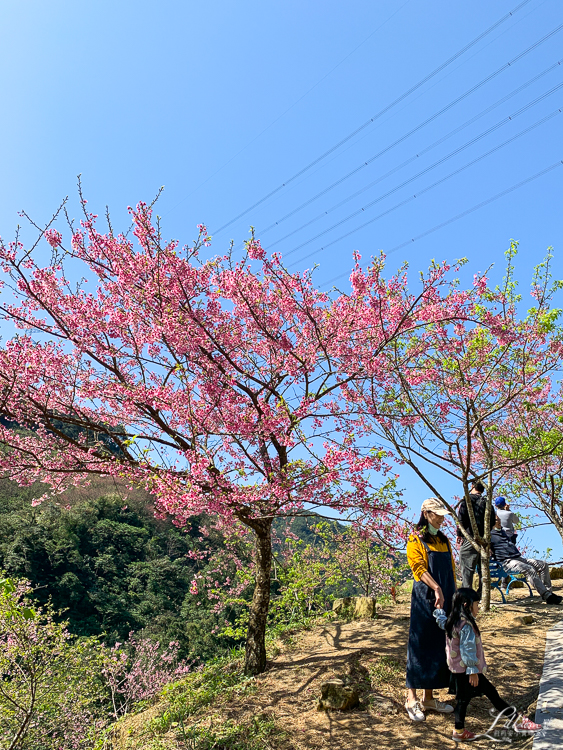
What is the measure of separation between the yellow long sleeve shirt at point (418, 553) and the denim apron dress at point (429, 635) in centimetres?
4

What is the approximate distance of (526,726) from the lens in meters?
3.27

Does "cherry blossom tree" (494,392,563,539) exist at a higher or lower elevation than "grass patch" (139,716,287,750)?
higher

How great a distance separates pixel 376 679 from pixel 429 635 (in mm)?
1680

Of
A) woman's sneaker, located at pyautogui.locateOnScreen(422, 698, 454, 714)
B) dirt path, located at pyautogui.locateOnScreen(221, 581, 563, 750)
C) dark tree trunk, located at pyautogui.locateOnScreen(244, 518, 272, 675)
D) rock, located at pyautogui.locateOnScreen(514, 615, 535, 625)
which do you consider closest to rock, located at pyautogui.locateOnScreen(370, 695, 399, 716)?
dirt path, located at pyautogui.locateOnScreen(221, 581, 563, 750)

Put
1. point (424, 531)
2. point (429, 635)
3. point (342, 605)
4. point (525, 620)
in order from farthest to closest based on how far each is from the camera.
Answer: point (342, 605), point (525, 620), point (424, 531), point (429, 635)

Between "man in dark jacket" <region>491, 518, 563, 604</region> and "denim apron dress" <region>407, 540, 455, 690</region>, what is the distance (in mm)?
3795

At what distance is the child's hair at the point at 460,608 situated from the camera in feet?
11.8

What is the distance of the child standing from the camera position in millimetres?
3482

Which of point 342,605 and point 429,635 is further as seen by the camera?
point 342,605

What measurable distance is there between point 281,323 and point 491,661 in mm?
4789

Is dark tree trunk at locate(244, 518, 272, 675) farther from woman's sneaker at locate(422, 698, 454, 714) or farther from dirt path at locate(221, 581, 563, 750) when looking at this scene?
woman's sneaker at locate(422, 698, 454, 714)

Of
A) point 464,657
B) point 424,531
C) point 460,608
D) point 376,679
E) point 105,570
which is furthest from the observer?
point 105,570

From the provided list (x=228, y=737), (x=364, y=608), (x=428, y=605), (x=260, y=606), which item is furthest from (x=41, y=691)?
(x=428, y=605)

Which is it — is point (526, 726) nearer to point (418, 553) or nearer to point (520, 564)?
point (418, 553)
